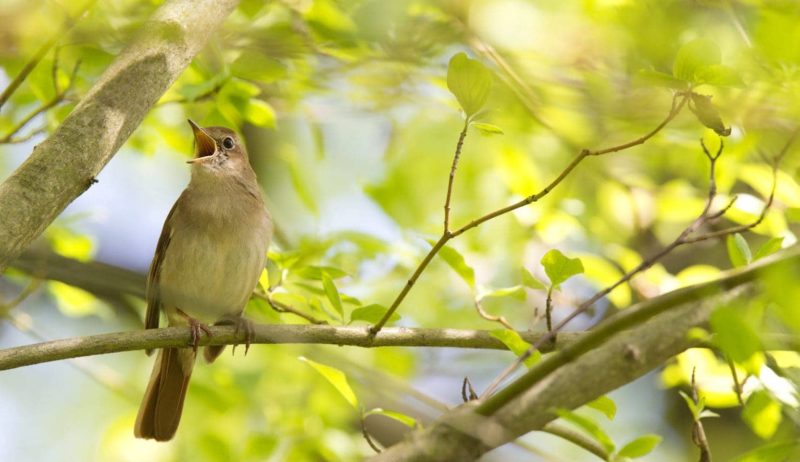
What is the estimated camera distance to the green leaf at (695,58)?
99.9 inches

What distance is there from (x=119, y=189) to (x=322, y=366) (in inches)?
237

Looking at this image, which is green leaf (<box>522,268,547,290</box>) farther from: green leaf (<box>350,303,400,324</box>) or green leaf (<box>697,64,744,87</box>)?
green leaf (<box>697,64,744,87</box>)

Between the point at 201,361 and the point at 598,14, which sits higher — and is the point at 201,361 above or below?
below

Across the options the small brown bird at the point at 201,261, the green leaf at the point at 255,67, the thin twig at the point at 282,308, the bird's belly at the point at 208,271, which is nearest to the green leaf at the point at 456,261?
the thin twig at the point at 282,308

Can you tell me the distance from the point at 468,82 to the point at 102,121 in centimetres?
113

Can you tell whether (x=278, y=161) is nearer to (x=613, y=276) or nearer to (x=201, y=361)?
(x=201, y=361)

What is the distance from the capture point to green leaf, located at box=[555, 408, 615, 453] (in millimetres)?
1909

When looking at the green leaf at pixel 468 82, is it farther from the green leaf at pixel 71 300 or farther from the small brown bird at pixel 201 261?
the green leaf at pixel 71 300

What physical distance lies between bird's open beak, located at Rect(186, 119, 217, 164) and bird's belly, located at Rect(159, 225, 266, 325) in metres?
0.47

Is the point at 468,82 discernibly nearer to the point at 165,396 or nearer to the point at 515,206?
the point at 515,206

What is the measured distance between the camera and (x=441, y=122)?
584 cm

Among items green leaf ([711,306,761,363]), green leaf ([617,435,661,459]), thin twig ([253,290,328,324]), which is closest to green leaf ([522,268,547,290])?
thin twig ([253,290,328,324])

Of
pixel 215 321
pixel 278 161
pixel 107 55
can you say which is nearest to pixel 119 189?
pixel 278 161

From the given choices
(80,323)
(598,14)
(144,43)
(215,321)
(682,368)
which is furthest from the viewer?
(80,323)
